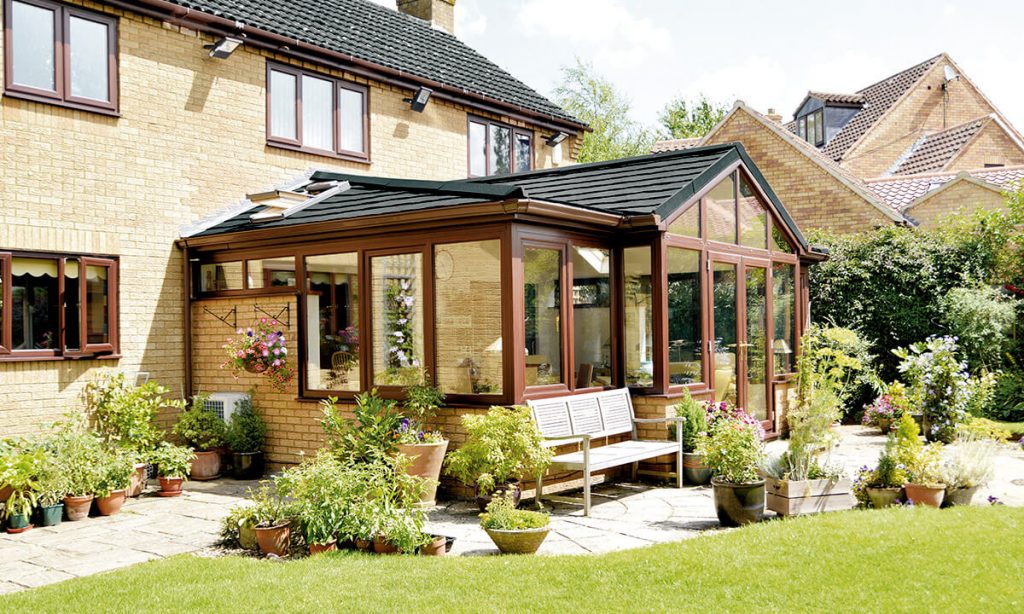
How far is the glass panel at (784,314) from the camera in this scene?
13.6m

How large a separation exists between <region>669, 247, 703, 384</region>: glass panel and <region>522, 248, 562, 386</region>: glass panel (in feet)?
5.47

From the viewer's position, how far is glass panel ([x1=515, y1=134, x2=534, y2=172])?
18031mm

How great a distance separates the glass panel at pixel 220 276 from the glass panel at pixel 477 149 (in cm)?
617

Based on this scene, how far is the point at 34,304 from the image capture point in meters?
10.6

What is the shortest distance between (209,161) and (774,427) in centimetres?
887

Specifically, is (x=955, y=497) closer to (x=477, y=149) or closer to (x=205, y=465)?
(x=205, y=465)

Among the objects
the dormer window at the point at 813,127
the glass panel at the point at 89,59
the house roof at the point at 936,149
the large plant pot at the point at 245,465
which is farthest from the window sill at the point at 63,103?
the dormer window at the point at 813,127

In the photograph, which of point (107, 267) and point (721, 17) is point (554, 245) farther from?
point (721, 17)

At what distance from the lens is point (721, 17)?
68.8 feet

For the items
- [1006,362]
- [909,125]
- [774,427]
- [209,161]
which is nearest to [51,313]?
[209,161]

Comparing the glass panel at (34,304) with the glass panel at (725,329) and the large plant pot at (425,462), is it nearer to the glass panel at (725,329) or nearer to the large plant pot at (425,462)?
the large plant pot at (425,462)

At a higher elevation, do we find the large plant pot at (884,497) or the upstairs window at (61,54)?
the upstairs window at (61,54)

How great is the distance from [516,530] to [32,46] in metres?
8.24

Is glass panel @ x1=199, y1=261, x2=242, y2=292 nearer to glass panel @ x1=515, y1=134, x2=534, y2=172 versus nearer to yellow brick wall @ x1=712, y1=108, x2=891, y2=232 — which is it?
glass panel @ x1=515, y1=134, x2=534, y2=172
